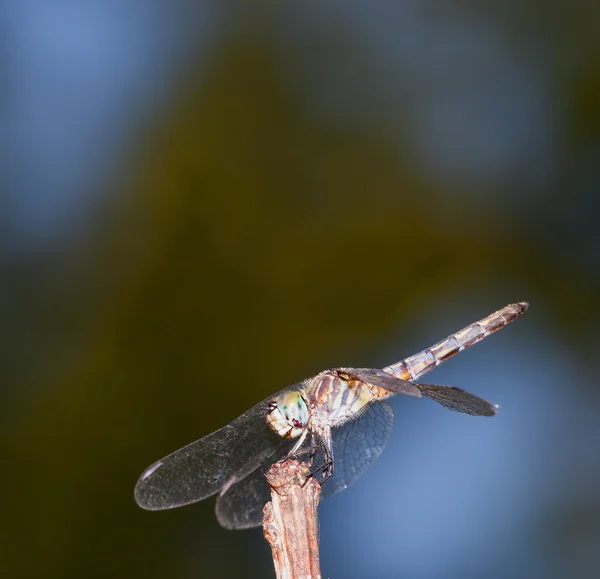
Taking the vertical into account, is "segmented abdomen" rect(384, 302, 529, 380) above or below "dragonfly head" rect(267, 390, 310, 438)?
above

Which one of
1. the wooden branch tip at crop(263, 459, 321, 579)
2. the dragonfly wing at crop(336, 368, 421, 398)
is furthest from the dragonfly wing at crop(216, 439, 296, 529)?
the wooden branch tip at crop(263, 459, 321, 579)

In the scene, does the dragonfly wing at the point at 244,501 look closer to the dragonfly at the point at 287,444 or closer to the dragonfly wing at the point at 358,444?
the dragonfly at the point at 287,444

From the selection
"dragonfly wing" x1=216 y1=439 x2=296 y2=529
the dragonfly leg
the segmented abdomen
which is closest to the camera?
the dragonfly leg

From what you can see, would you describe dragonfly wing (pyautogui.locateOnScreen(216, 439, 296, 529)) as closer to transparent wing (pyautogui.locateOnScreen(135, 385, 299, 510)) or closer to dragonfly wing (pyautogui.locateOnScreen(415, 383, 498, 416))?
transparent wing (pyautogui.locateOnScreen(135, 385, 299, 510))

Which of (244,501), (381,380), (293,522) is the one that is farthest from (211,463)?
(293,522)

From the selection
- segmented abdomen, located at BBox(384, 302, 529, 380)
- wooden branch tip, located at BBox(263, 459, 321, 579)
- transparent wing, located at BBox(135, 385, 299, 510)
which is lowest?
wooden branch tip, located at BBox(263, 459, 321, 579)

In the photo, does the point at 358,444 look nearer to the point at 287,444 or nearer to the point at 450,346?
the point at 287,444

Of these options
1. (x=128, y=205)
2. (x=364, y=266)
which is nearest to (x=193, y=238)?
(x=128, y=205)

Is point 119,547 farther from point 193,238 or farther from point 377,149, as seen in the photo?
point 377,149
